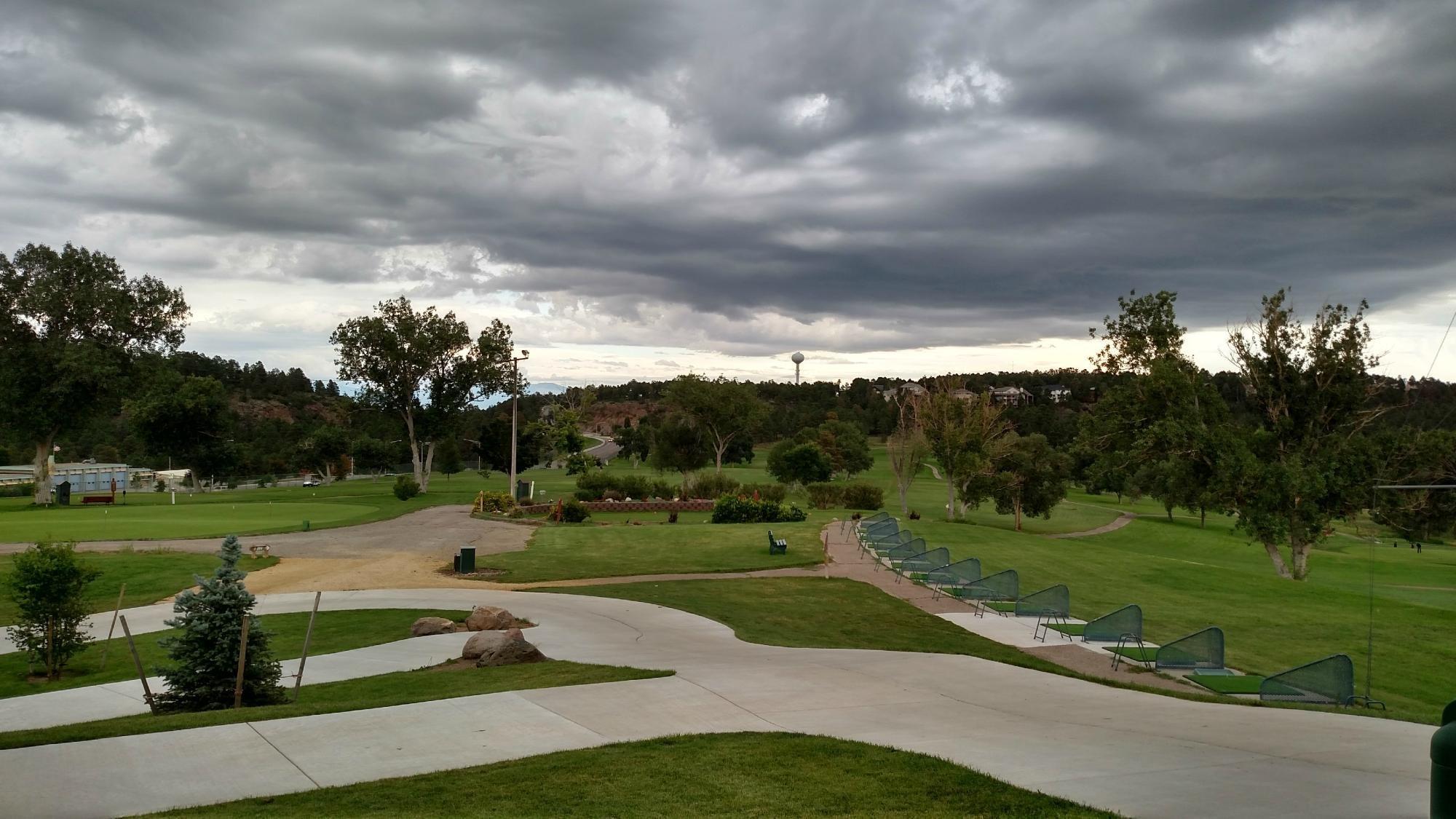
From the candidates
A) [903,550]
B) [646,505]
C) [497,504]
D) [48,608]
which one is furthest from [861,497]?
[48,608]

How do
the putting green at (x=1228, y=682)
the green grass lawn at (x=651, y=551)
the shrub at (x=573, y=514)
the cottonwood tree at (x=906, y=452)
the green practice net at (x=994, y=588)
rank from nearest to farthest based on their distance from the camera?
the putting green at (x=1228, y=682) → the green practice net at (x=994, y=588) → the green grass lawn at (x=651, y=551) → the shrub at (x=573, y=514) → the cottonwood tree at (x=906, y=452)

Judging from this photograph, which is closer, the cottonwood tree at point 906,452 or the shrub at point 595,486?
the shrub at point 595,486

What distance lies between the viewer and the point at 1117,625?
626 inches

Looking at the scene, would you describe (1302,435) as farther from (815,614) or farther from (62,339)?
(62,339)

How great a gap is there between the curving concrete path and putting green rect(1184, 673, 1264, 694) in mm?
2405

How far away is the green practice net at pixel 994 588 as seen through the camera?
790 inches

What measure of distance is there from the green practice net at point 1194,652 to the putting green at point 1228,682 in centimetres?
21

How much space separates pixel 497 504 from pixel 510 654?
34.9 metres

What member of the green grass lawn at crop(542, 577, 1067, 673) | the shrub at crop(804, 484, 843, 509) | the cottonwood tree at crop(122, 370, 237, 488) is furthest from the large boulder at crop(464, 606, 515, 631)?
the cottonwood tree at crop(122, 370, 237, 488)

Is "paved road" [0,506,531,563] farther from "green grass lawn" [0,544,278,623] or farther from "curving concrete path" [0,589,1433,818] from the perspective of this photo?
"curving concrete path" [0,589,1433,818]

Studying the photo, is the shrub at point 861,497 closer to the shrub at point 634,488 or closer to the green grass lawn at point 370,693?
the shrub at point 634,488

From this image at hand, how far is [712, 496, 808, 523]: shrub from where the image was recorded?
141 feet

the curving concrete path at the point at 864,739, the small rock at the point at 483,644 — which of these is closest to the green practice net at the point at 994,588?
the curving concrete path at the point at 864,739

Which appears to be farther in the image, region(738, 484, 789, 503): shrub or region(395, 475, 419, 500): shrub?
region(395, 475, 419, 500): shrub
